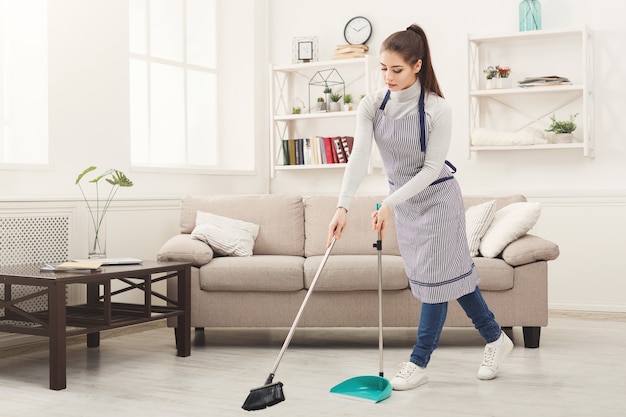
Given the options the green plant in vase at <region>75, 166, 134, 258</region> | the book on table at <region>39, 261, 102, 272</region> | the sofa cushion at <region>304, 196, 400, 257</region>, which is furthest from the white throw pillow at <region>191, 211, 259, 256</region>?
the book on table at <region>39, 261, 102, 272</region>

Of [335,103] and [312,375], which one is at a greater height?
[335,103]

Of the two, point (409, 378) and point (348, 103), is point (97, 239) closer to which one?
point (409, 378)

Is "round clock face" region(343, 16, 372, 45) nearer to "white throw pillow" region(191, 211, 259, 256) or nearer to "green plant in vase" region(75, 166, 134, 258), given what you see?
"white throw pillow" region(191, 211, 259, 256)

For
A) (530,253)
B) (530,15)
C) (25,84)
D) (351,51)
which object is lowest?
(530,253)

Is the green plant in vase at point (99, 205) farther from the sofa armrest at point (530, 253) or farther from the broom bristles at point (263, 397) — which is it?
the sofa armrest at point (530, 253)

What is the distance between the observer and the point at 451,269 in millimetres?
3186

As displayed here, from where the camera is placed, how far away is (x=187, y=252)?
13.6ft

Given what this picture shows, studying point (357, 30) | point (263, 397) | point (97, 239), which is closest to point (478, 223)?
point (263, 397)

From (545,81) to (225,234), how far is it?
2328 mm

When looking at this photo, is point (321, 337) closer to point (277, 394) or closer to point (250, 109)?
point (277, 394)

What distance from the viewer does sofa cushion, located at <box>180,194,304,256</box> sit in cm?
468

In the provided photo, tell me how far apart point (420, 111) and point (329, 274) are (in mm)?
1242

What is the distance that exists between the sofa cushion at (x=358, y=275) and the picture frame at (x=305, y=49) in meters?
2.32

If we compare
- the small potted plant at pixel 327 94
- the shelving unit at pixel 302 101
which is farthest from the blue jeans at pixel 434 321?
the small potted plant at pixel 327 94
